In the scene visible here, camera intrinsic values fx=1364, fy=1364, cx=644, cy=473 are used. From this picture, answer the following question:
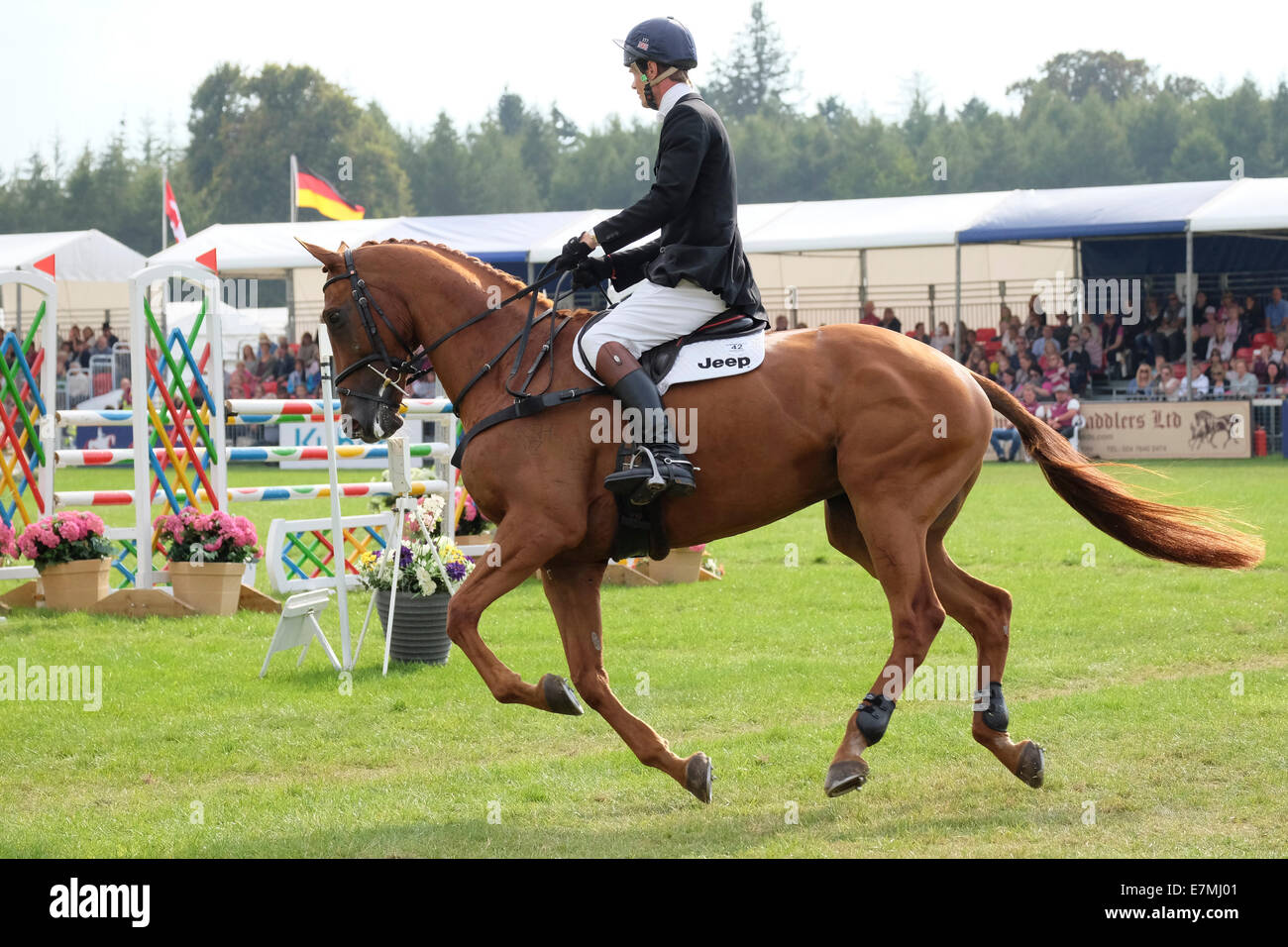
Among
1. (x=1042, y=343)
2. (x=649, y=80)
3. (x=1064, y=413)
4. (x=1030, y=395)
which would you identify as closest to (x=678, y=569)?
(x=649, y=80)

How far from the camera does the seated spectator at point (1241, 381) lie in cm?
2261

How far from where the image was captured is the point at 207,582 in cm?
1043

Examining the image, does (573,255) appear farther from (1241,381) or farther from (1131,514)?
(1241,381)

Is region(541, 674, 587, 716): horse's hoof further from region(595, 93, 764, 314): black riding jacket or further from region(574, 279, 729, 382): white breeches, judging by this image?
region(595, 93, 764, 314): black riding jacket

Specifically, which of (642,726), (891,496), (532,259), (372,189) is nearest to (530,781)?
(642,726)

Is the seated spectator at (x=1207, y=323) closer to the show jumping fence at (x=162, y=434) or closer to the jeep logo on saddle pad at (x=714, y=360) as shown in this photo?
the show jumping fence at (x=162, y=434)

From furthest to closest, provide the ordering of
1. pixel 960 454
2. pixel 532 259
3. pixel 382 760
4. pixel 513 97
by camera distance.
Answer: pixel 513 97 → pixel 532 259 → pixel 382 760 → pixel 960 454

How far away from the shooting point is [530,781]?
585cm

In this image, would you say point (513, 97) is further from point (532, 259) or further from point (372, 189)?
point (532, 259)

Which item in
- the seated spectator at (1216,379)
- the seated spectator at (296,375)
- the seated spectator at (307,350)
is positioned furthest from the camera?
the seated spectator at (307,350)

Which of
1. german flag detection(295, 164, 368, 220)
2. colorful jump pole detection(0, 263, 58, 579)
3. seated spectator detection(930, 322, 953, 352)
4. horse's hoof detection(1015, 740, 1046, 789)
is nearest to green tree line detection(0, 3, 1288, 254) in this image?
german flag detection(295, 164, 368, 220)

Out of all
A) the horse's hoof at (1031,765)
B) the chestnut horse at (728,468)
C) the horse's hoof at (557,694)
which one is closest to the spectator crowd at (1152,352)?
the chestnut horse at (728,468)

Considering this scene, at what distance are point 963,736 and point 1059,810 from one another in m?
1.18

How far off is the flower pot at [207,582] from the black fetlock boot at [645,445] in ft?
19.1
